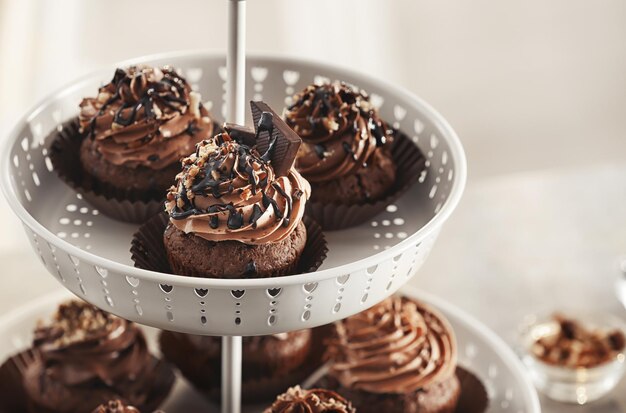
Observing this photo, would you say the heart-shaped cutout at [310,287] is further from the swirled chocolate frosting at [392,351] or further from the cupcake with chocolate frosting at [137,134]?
the swirled chocolate frosting at [392,351]

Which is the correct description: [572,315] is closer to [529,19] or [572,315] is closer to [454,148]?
[454,148]

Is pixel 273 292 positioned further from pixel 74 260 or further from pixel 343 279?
pixel 74 260

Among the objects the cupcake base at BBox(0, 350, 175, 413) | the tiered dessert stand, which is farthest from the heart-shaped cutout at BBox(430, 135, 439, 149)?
the cupcake base at BBox(0, 350, 175, 413)

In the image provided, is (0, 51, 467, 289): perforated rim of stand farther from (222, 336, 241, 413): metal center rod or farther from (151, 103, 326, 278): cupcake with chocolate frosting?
(222, 336, 241, 413): metal center rod

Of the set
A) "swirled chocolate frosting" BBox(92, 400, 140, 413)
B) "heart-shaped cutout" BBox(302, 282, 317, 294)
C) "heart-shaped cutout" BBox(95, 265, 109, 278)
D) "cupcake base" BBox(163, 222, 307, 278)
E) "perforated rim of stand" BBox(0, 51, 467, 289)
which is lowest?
"swirled chocolate frosting" BBox(92, 400, 140, 413)

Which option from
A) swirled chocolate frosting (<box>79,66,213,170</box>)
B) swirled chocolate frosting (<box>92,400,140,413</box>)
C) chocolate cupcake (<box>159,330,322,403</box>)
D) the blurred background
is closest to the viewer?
swirled chocolate frosting (<box>79,66,213,170</box>)

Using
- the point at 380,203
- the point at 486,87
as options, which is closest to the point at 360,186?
the point at 380,203
